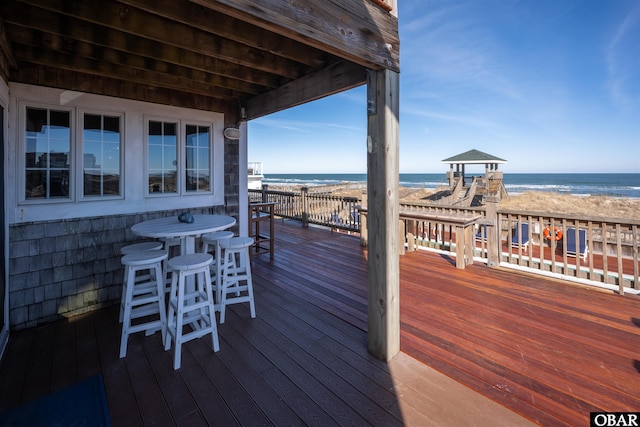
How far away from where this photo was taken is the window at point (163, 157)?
11.1 ft

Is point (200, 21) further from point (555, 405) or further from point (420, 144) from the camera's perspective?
point (420, 144)

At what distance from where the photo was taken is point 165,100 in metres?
3.38

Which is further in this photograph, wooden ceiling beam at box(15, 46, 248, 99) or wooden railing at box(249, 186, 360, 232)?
wooden railing at box(249, 186, 360, 232)

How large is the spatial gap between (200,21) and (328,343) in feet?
8.38

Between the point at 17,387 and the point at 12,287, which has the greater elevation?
the point at 12,287

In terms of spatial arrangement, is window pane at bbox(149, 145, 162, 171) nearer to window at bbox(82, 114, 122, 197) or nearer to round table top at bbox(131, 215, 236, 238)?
window at bbox(82, 114, 122, 197)

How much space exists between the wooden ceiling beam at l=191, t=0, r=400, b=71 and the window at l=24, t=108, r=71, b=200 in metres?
2.67

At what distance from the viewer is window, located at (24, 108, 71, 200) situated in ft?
8.64

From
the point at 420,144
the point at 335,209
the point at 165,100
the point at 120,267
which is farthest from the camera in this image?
the point at 420,144

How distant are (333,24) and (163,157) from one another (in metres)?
2.80

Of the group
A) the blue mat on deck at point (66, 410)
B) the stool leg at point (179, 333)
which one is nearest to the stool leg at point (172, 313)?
the stool leg at point (179, 333)

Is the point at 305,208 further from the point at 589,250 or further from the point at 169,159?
the point at 589,250

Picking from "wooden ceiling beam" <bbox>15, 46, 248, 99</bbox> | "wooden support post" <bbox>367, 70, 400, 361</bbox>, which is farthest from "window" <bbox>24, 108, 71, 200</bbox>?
"wooden support post" <bbox>367, 70, 400, 361</bbox>

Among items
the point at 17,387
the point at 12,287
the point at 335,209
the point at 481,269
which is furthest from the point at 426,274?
the point at 12,287
